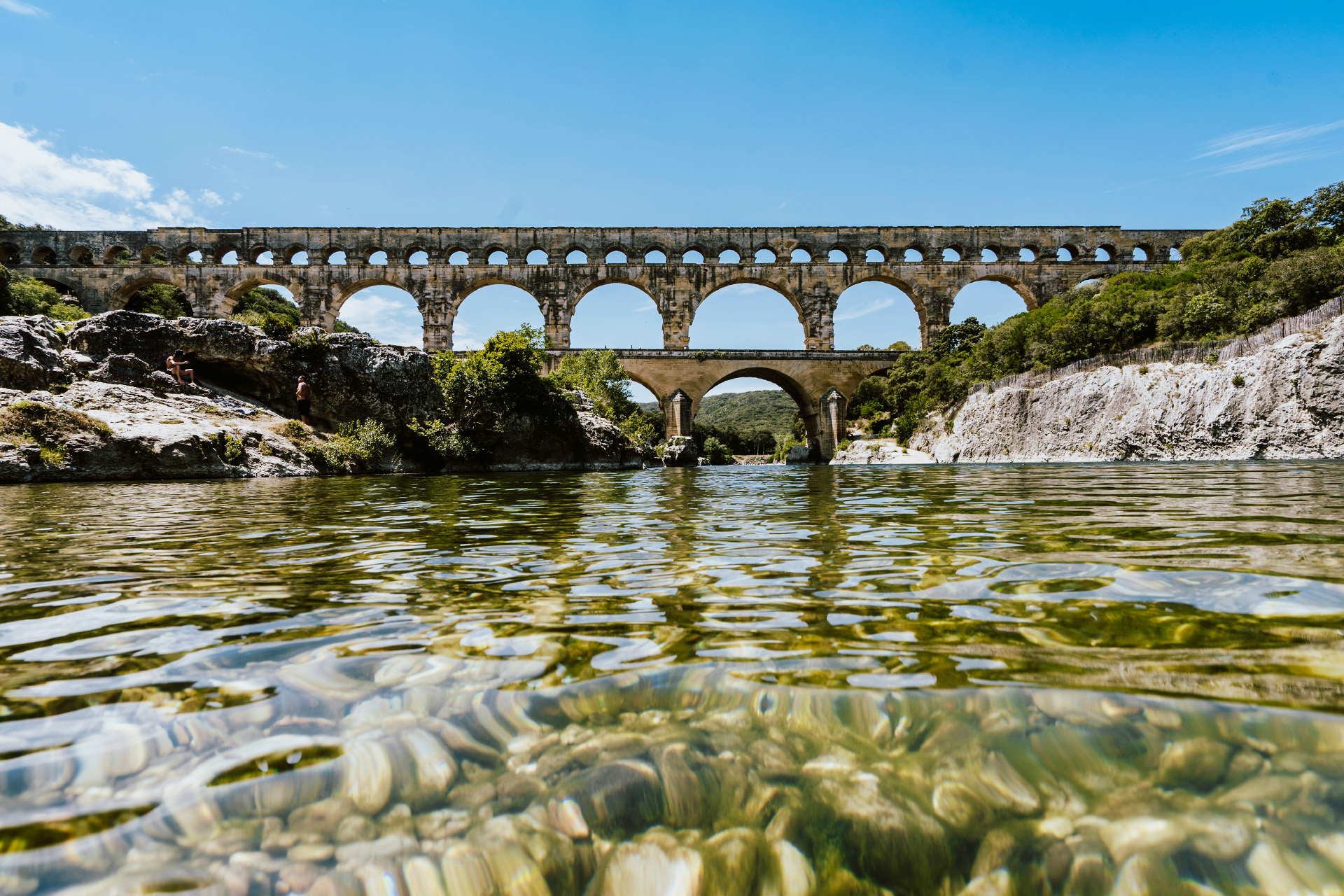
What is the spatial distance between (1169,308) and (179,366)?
85.6 ft

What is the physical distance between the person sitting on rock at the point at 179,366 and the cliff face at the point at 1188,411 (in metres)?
21.6

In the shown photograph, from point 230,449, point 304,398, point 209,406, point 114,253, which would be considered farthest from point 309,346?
A: point 114,253

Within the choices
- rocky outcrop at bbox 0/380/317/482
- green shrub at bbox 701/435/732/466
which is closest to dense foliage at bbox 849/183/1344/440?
green shrub at bbox 701/435/732/466

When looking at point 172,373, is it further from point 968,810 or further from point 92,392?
point 968,810

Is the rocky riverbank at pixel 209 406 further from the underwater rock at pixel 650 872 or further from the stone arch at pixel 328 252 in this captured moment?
the stone arch at pixel 328 252

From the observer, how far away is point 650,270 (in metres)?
32.4

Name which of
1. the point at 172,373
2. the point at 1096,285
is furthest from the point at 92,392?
the point at 1096,285

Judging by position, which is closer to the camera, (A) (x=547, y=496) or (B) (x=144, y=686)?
(B) (x=144, y=686)

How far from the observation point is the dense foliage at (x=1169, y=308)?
16.2 m

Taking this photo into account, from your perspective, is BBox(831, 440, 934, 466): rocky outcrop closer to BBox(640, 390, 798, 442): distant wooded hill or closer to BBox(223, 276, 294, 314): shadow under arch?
BBox(223, 276, 294, 314): shadow under arch

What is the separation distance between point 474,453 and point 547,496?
9260 millimetres

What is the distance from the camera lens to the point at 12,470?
858cm

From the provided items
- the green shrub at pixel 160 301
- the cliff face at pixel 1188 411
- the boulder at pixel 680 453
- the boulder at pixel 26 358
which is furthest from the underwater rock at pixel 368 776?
the green shrub at pixel 160 301

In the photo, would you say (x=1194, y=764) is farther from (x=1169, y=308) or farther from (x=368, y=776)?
(x=1169, y=308)
